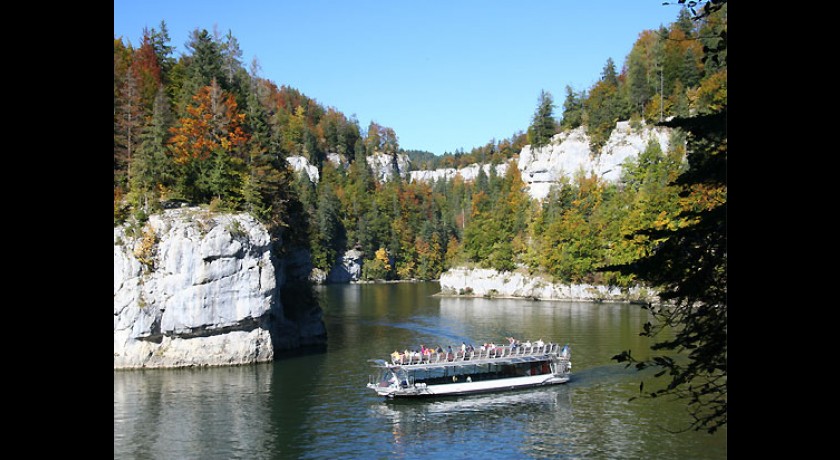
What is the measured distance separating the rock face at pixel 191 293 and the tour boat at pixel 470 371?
8.94m

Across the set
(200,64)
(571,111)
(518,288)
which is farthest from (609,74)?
(200,64)

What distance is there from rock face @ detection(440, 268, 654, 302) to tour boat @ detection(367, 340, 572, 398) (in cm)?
3938

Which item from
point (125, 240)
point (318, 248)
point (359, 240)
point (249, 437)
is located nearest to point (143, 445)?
point (249, 437)

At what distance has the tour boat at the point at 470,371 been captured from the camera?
118 ft

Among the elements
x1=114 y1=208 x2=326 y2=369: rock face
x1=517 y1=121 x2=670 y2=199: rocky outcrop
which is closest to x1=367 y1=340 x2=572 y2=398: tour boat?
x1=114 y1=208 x2=326 y2=369: rock face

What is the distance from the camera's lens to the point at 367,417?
103ft

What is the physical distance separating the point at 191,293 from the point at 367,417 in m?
14.8

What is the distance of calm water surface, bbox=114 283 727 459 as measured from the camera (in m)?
26.4

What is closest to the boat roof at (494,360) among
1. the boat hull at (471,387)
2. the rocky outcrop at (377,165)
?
the boat hull at (471,387)

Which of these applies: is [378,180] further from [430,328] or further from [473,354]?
[473,354]

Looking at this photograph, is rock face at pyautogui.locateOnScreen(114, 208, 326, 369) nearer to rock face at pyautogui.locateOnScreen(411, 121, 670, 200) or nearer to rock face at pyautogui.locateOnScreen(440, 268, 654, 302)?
rock face at pyautogui.locateOnScreen(440, 268, 654, 302)
